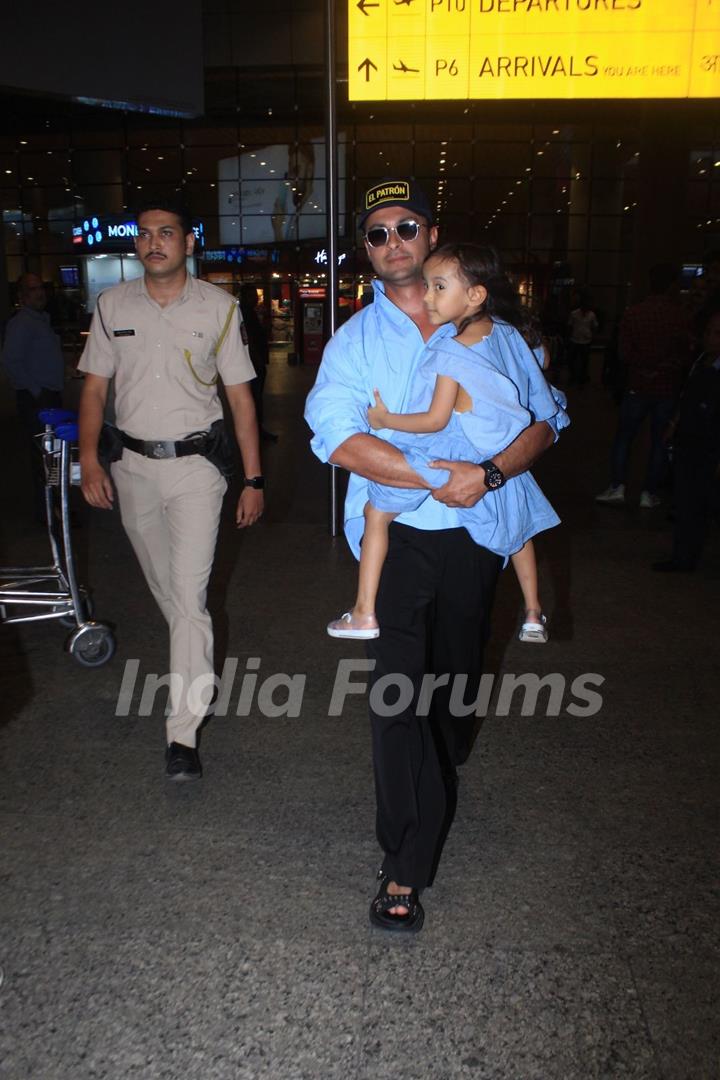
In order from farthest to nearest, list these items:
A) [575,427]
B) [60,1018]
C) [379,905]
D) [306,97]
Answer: [306,97] < [575,427] < [379,905] < [60,1018]

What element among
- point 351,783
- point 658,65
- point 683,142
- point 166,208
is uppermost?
point 683,142

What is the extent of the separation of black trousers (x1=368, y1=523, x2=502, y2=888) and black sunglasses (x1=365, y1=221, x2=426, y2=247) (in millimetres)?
910

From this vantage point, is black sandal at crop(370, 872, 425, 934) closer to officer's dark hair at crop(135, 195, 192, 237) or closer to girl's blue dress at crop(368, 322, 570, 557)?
girl's blue dress at crop(368, 322, 570, 557)

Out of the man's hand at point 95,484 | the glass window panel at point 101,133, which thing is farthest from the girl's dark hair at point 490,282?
the glass window panel at point 101,133

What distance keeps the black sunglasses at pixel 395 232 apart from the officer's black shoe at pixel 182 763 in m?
2.18

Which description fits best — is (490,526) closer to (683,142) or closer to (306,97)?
(683,142)

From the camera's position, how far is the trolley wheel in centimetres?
513

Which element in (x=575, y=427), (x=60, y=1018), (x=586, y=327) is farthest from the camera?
(x=586, y=327)

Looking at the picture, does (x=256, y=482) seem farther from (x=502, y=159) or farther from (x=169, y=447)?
(x=502, y=159)

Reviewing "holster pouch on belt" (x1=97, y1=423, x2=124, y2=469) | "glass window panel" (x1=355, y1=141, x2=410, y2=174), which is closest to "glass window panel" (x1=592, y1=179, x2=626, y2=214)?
"glass window panel" (x1=355, y1=141, x2=410, y2=174)

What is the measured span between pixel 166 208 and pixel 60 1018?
298cm

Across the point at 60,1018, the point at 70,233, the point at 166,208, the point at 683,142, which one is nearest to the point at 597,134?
the point at 683,142

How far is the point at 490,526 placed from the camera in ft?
10.0

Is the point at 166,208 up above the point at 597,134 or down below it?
below
